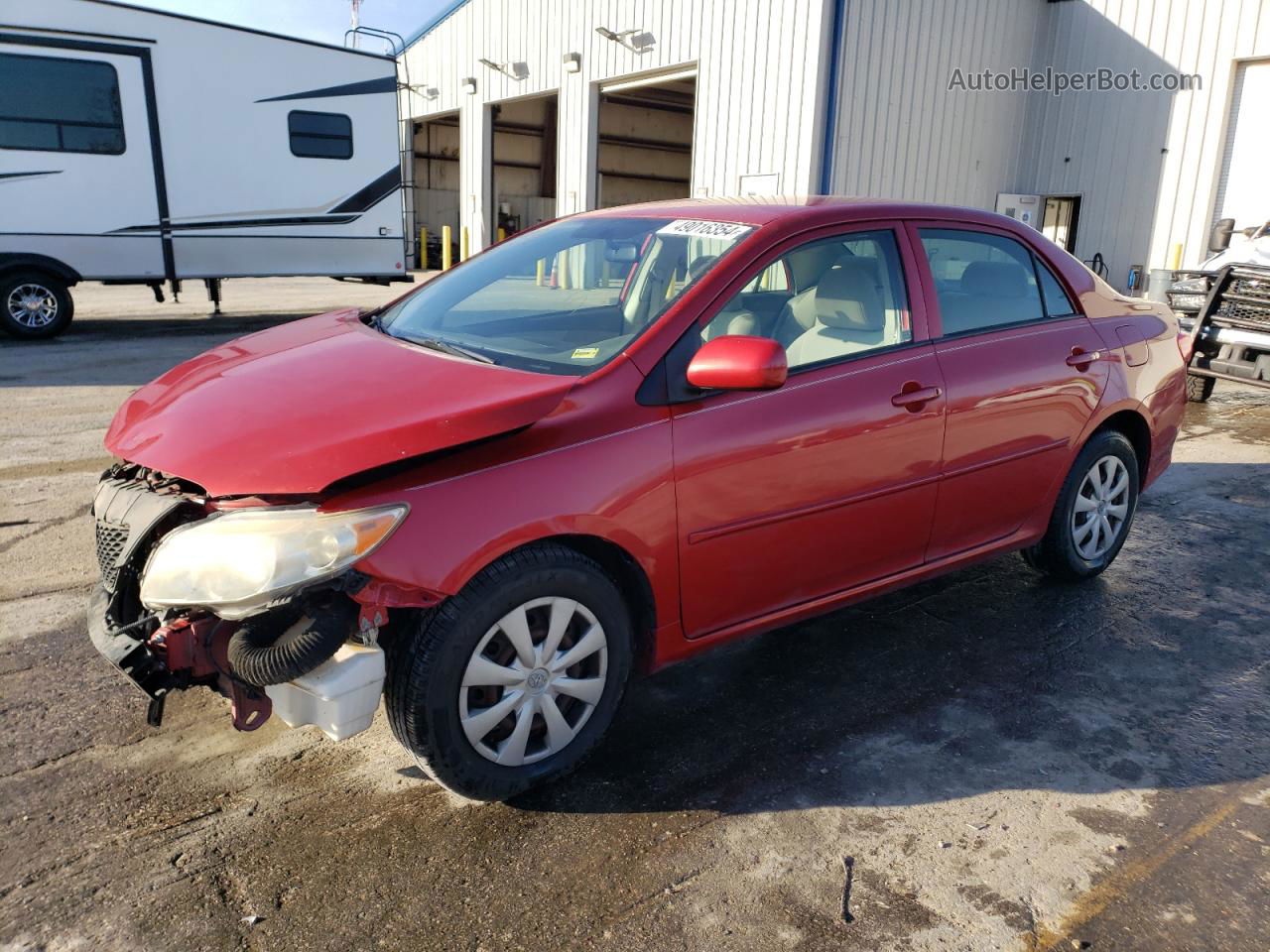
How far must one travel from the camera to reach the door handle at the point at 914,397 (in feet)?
11.1

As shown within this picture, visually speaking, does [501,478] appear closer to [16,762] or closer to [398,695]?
[398,695]

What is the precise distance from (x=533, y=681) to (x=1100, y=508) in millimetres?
A: 3018

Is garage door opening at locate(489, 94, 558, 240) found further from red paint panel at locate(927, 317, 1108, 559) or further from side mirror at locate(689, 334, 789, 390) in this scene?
side mirror at locate(689, 334, 789, 390)

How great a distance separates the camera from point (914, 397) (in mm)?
3418

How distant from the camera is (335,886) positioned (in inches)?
94.9

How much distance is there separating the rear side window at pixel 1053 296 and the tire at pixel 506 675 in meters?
2.48

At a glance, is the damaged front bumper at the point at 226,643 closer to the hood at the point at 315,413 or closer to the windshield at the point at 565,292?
the hood at the point at 315,413

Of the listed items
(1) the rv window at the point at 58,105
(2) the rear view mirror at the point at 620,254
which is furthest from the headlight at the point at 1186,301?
(1) the rv window at the point at 58,105

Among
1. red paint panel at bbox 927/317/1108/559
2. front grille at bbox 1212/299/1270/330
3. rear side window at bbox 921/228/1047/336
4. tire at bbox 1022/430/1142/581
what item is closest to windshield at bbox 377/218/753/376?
rear side window at bbox 921/228/1047/336

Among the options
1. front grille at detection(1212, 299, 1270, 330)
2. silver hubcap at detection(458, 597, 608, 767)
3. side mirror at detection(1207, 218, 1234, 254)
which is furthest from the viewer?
side mirror at detection(1207, 218, 1234, 254)

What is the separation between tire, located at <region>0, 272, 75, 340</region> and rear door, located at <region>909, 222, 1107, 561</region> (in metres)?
11.0

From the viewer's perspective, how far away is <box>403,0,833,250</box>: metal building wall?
46.1 ft

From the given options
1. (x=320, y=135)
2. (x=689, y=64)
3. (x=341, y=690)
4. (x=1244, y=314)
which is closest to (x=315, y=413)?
(x=341, y=690)

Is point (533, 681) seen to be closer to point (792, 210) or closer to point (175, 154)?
point (792, 210)
